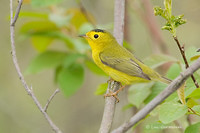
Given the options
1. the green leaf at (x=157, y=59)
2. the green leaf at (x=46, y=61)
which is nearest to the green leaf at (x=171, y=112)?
the green leaf at (x=157, y=59)

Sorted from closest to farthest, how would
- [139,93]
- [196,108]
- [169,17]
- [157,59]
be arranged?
[169,17] < [196,108] < [139,93] < [157,59]

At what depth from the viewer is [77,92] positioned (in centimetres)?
703

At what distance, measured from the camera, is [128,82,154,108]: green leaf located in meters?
2.92

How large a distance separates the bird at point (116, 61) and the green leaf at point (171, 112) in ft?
4.15

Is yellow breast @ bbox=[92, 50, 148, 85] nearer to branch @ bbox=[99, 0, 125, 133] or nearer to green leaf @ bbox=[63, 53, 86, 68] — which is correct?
branch @ bbox=[99, 0, 125, 133]

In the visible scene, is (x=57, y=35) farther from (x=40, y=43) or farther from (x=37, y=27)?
(x=40, y=43)

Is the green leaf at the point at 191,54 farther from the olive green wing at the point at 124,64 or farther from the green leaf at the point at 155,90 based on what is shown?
the olive green wing at the point at 124,64

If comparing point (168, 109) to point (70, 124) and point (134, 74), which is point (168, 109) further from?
point (70, 124)

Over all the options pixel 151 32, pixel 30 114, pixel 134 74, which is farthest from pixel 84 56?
pixel 30 114

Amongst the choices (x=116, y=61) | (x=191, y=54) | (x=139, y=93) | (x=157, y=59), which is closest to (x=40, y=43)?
(x=116, y=61)

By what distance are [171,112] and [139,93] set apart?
33.2 inches

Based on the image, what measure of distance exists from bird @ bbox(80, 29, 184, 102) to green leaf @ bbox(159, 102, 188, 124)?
1.26 m

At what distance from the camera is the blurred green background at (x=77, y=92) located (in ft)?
20.6

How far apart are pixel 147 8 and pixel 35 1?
79.4 inches
